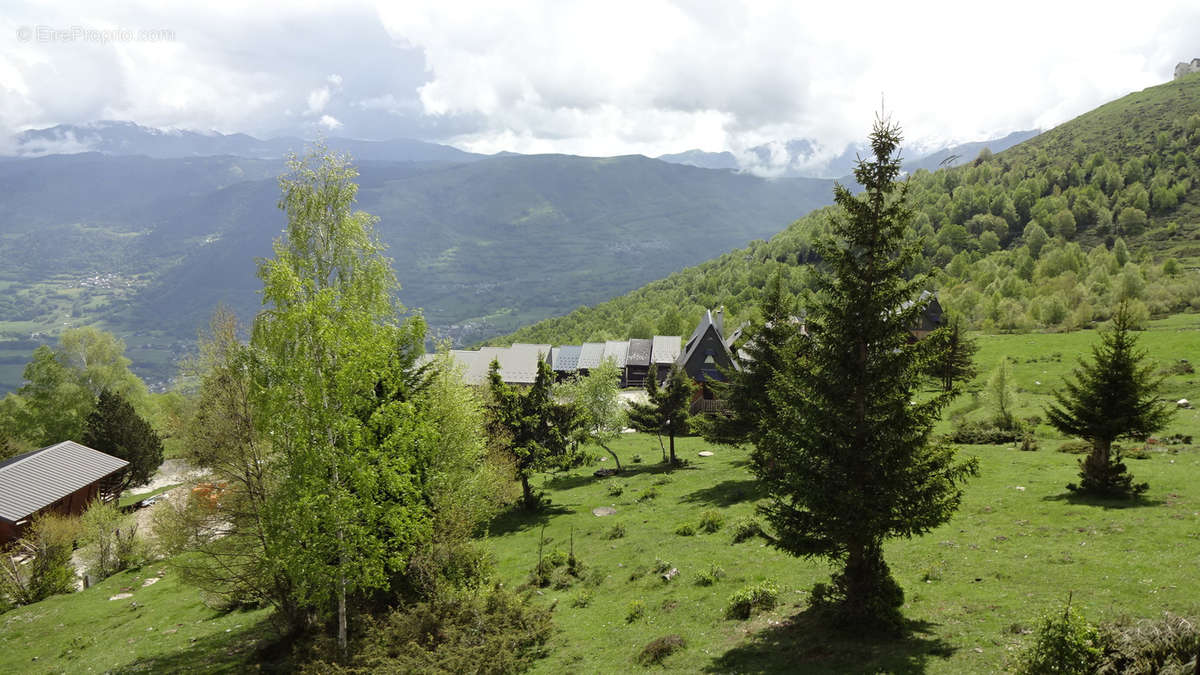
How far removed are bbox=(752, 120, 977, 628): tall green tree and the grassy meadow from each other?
2674 millimetres

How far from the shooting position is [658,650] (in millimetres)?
20125

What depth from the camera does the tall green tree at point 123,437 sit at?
65.3m

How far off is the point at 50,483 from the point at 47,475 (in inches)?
54.1

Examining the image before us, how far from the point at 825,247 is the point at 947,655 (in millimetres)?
12112

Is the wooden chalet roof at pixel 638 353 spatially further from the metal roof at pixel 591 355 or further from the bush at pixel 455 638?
the bush at pixel 455 638

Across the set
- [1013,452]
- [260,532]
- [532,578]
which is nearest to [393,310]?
[260,532]

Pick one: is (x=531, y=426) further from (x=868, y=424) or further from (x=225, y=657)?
A: (x=868, y=424)

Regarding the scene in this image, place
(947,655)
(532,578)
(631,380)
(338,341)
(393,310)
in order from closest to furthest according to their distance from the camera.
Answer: (947,655)
(338,341)
(393,310)
(532,578)
(631,380)

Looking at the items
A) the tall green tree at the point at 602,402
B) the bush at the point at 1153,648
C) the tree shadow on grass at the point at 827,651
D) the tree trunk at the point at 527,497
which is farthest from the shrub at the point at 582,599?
the tall green tree at the point at 602,402

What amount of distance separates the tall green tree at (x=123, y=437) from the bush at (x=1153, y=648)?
3235 inches

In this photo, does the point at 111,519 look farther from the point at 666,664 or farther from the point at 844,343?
the point at 844,343

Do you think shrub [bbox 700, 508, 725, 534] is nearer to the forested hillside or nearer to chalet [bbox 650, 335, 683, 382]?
chalet [bbox 650, 335, 683, 382]

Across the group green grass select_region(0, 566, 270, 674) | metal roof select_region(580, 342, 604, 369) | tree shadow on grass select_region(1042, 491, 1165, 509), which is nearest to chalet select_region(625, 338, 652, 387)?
metal roof select_region(580, 342, 604, 369)

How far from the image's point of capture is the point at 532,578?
31.4 metres
